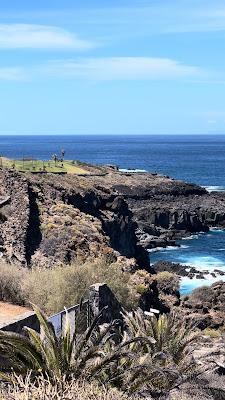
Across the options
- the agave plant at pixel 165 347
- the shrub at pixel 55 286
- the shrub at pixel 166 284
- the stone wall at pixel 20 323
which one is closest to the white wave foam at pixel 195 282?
the shrub at pixel 166 284

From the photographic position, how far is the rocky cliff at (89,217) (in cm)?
3170

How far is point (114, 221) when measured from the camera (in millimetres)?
52562

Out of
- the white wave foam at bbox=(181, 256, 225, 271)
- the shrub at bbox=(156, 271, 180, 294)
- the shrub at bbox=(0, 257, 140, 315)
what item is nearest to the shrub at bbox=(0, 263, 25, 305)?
the shrub at bbox=(0, 257, 140, 315)

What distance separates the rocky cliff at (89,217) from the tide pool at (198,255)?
220 cm

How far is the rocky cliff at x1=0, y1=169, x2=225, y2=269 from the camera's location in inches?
1248

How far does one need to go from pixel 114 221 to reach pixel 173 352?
37.8 meters

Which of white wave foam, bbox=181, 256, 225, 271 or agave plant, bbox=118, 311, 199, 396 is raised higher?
agave plant, bbox=118, 311, 199, 396

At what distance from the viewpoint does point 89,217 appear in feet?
133

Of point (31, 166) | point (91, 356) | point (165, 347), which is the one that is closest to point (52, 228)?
point (165, 347)

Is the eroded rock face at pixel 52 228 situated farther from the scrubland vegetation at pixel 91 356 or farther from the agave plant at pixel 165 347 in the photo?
the agave plant at pixel 165 347

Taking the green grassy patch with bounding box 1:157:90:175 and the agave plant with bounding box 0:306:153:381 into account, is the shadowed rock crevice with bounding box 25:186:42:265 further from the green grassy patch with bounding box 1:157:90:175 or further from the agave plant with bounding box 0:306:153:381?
the agave plant with bounding box 0:306:153:381

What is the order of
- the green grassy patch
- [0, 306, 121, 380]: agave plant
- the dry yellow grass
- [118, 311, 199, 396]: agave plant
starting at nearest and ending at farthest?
the dry yellow grass
[0, 306, 121, 380]: agave plant
[118, 311, 199, 396]: agave plant
the green grassy patch

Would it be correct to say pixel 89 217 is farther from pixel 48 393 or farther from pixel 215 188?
pixel 215 188

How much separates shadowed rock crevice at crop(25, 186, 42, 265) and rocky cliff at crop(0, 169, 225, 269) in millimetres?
48
